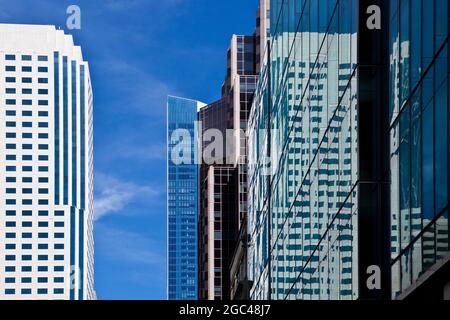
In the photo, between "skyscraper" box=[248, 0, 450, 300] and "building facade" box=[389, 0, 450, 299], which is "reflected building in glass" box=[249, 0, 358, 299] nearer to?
"skyscraper" box=[248, 0, 450, 300]

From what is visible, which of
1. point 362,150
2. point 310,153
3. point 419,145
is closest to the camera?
point 419,145

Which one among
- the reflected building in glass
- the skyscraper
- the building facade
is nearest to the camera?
the building facade

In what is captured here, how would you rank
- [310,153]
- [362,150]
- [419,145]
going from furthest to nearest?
[310,153]
[362,150]
[419,145]

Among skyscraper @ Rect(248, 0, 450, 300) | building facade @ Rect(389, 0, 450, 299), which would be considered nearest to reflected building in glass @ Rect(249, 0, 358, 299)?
skyscraper @ Rect(248, 0, 450, 300)

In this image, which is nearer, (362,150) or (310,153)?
(362,150)

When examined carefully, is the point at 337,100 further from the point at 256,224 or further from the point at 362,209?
the point at 256,224

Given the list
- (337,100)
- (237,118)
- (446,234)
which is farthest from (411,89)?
(237,118)

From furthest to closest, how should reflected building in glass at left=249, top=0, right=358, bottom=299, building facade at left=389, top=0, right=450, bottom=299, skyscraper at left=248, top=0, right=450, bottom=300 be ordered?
reflected building in glass at left=249, top=0, right=358, bottom=299
skyscraper at left=248, top=0, right=450, bottom=300
building facade at left=389, top=0, right=450, bottom=299

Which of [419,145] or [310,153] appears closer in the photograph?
[419,145]

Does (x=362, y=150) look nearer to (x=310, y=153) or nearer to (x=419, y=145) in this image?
(x=419, y=145)

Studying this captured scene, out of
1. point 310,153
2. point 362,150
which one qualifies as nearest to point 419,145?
point 362,150

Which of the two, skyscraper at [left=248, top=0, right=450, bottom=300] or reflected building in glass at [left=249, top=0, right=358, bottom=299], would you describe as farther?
reflected building in glass at [left=249, top=0, right=358, bottom=299]
